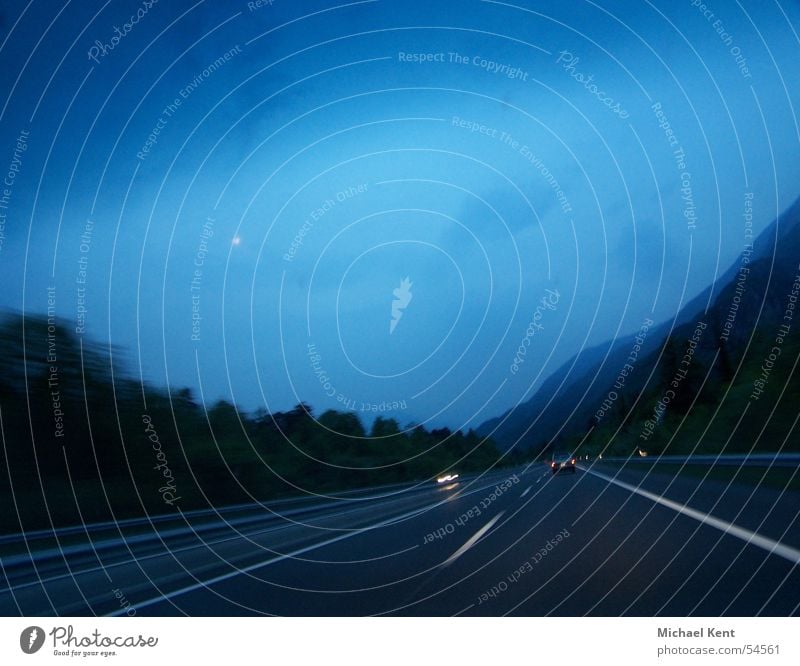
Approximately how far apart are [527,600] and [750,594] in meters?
1.07

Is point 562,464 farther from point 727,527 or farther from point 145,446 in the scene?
point 145,446

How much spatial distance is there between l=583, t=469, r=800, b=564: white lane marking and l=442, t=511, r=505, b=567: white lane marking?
1.06 m

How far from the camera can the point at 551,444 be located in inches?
186

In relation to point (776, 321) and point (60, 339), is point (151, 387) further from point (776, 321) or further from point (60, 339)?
point (776, 321)

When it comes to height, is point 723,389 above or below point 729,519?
above

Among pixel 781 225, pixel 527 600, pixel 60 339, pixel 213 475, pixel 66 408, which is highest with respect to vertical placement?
pixel 781 225

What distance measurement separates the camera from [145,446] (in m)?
3.78

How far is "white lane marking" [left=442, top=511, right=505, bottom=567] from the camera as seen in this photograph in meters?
5.28
